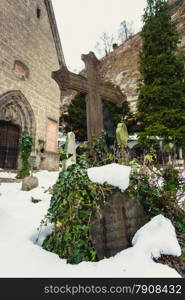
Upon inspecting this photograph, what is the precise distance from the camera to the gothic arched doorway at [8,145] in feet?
29.6

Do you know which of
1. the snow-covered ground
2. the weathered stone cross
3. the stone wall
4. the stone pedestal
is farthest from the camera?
the stone wall

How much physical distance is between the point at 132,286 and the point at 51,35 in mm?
14255

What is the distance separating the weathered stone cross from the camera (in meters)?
3.04

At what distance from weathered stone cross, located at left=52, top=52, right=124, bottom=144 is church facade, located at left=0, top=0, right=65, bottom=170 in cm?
653

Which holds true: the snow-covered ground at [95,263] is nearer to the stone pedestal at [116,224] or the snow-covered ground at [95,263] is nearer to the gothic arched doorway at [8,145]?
the stone pedestal at [116,224]

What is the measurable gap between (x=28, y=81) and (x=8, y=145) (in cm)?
370

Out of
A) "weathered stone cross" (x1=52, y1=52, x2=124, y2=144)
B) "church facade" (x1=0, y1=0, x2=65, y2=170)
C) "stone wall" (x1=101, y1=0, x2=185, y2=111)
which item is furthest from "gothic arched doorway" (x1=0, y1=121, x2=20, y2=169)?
"stone wall" (x1=101, y1=0, x2=185, y2=111)

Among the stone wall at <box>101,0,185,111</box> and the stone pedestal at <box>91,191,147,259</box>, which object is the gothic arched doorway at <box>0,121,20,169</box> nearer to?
the stone pedestal at <box>91,191,147,259</box>

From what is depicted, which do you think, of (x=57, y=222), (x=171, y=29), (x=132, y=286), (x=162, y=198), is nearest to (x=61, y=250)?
(x=57, y=222)

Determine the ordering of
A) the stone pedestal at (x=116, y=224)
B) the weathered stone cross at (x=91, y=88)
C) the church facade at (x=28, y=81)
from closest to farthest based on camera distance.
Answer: the stone pedestal at (x=116, y=224) → the weathered stone cross at (x=91, y=88) → the church facade at (x=28, y=81)

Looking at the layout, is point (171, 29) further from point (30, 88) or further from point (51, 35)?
point (30, 88)

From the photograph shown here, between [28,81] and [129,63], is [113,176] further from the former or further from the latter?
[129,63]

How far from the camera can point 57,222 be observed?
1.93 meters

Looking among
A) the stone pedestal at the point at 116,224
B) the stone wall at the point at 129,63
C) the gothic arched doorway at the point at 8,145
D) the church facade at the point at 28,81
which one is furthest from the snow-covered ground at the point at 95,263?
the stone wall at the point at 129,63
